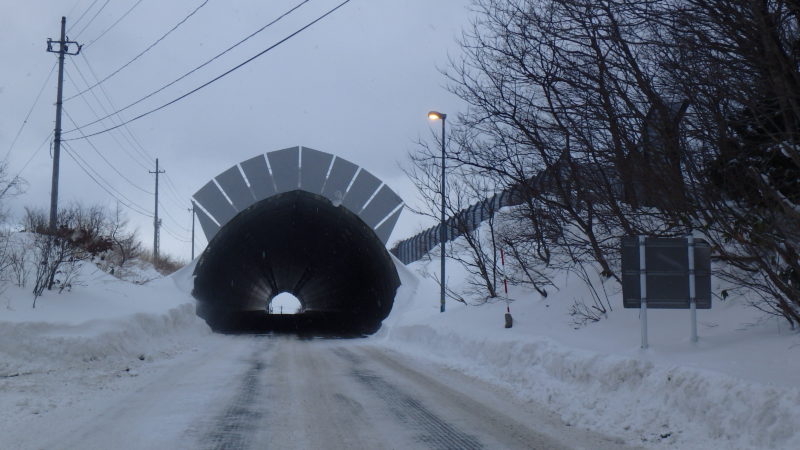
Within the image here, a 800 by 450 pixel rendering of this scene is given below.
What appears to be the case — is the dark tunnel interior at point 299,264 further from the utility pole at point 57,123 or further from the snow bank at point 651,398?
the snow bank at point 651,398

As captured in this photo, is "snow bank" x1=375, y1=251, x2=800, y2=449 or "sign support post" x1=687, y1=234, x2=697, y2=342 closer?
"snow bank" x1=375, y1=251, x2=800, y2=449

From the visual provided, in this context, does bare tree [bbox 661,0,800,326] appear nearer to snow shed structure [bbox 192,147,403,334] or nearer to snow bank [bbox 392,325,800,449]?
snow bank [bbox 392,325,800,449]

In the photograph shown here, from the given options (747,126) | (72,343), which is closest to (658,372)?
(747,126)

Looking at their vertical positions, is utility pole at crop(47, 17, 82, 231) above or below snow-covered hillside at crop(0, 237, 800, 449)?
above

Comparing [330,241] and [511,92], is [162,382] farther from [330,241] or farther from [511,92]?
[330,241]

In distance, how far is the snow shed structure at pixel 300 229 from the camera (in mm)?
27172

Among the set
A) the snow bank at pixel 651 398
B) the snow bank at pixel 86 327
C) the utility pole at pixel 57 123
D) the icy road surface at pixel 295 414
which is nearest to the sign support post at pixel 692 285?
the snow bank at pixel 651 398

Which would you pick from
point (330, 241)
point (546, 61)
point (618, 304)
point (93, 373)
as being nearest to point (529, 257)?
point (618, 304)

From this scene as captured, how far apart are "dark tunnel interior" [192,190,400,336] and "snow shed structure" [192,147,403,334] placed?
2.7 inches

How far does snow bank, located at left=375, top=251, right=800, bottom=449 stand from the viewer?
6668 millimetres

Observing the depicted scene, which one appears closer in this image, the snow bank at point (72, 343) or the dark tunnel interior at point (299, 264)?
the snow bank at point (72, 343)

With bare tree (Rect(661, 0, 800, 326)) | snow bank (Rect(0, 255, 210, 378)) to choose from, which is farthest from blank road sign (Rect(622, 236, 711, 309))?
snow bank (Rect(0, 255, 210, 378))

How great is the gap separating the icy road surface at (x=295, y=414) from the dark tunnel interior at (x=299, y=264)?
1504 centimetres

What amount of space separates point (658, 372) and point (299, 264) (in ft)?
124
